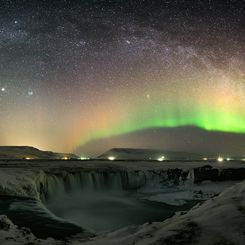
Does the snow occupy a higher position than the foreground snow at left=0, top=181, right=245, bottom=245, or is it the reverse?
the foreground snow at left=0, top=181, right=245, bottom=245

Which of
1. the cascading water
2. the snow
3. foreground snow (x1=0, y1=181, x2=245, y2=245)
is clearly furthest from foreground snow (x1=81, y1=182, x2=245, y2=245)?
the cascading water

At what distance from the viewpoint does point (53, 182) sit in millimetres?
34344

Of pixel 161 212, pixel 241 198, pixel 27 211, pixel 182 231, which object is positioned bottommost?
pixel 161 212

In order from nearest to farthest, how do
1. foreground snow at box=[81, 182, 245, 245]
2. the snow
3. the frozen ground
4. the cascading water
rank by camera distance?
foreground snow at box=[81, 182, 245, 245]
the frozen ground
the snow
the cascading water

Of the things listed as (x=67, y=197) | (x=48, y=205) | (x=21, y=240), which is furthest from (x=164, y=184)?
(x=21, y=240)

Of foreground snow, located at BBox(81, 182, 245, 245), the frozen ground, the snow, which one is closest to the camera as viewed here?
foreground snow, located at BBox(81, 182, 245, 245)

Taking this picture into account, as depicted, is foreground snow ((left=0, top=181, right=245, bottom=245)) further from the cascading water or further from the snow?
the cascading water

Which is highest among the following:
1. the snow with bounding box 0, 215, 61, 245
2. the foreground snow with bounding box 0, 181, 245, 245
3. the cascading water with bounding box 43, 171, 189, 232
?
the foreground snow with bounding box 0, 181, 245, 245

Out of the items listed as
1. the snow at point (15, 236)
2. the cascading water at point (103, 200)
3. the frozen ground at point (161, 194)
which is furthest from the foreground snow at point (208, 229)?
the cascading water at point (103, 200)

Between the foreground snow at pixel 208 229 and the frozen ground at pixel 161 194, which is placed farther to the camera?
the frozen ground at pixel 161 194

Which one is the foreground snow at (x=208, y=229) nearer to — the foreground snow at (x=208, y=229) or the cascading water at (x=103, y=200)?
the foreground snow at (x=208, y=229)

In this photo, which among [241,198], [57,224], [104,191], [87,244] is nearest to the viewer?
[241,198]

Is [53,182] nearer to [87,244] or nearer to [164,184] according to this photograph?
[164,184]

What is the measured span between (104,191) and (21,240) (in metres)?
31.1
